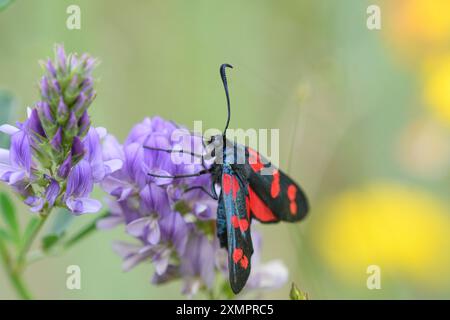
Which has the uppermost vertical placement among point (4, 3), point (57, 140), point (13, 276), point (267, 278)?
point (4, 3)

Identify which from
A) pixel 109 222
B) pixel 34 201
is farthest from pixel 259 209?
pixel 34 201

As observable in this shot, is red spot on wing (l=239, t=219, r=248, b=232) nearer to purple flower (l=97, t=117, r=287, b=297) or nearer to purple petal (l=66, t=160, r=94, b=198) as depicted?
purple flower (l=97, t=117, r=287, b=297)

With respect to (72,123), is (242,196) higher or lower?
lower

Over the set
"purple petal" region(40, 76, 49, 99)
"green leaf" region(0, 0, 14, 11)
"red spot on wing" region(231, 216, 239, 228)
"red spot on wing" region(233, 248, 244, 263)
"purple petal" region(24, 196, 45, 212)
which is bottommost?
"red spot on wing" region(233, 248, 244, 263)

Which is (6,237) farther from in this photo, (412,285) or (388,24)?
(388,24)

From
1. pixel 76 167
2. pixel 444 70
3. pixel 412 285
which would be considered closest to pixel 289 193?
pixel 76 167

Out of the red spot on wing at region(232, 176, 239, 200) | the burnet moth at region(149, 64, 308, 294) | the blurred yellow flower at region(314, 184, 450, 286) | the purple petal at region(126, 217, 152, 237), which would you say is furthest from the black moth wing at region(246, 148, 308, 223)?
the blurred yellow flower at region(314, 184, 450, 286)

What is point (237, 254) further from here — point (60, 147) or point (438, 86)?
point (438, 86)
